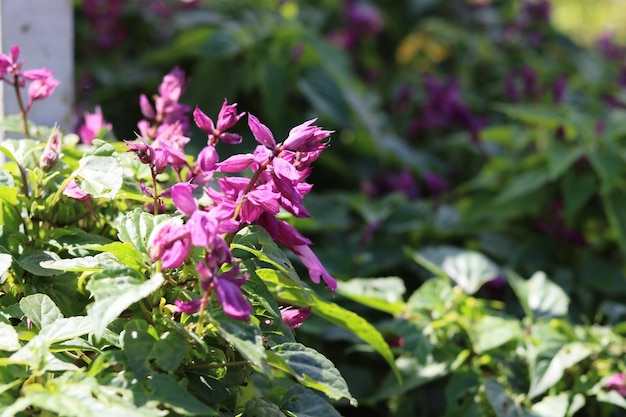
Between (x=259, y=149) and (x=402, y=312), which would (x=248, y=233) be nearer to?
(x=259, y=149)

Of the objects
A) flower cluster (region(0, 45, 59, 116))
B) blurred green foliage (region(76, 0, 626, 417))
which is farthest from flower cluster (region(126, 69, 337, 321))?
blurred green foliage (region(76, 0, 626, 417))

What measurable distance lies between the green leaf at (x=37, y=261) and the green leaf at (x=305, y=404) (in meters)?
0.33

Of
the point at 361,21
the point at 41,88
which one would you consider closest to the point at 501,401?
the point at 41,88

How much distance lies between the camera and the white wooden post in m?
1.52

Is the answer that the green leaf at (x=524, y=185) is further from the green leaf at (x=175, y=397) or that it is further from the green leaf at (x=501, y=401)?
the green leaf at (x=175, y=397)

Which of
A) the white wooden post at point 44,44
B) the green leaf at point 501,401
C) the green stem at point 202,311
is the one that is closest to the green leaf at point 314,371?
the green stem at point 202,311

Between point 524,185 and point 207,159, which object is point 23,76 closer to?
point 207,159

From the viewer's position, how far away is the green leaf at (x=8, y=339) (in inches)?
33.3

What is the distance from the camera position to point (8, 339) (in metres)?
0.85

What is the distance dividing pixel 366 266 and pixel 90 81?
115 cm

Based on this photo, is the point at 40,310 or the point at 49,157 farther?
the point at 49,157

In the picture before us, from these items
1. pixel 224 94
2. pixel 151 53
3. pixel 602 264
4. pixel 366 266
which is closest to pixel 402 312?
pixel 366 266

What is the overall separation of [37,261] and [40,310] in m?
0.09

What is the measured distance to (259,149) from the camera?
3.06ft
